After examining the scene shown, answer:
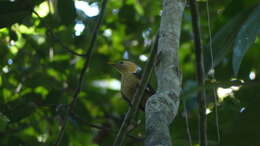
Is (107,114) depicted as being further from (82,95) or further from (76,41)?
(76,41)

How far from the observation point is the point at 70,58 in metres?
6.36

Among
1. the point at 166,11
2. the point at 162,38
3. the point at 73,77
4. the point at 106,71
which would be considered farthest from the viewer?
the point at 106,71

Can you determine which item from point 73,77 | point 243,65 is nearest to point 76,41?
point 73,77

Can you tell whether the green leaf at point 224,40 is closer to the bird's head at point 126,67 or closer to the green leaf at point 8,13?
the green leaf at point 8,13

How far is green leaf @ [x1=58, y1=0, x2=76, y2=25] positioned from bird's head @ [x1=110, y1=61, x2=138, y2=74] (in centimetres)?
123

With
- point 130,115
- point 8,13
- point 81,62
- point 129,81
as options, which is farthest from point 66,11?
point 81,62

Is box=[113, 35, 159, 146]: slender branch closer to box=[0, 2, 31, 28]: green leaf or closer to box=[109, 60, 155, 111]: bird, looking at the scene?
box=[0, 2, 31, 28]: green leaf

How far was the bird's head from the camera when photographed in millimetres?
4928

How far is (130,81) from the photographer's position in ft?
14.5

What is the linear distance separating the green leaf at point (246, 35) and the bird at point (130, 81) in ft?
4.79

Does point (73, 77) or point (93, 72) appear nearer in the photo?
point (73, 77)

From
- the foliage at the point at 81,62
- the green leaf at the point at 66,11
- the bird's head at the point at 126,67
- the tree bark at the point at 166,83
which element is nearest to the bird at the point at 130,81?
the bird's head at the point at 126,67

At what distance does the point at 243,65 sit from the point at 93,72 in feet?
7.21

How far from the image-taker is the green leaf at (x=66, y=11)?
12.1 ft
